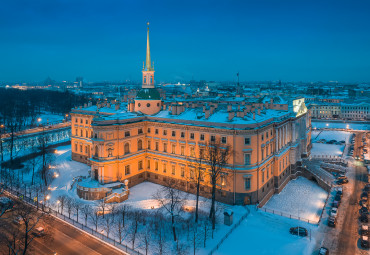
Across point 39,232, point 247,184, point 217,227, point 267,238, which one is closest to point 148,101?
point 247,184

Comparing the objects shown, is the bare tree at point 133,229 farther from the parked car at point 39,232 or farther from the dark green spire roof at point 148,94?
the dark green spire roof at point 148,94

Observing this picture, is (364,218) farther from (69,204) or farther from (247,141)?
(69,204)

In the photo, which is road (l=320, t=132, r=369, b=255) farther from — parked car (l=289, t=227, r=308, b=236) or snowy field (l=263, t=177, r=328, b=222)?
parked car (l=289, t=227, r=308, b=236)

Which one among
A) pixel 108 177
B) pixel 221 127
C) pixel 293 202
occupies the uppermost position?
pixel 221 127

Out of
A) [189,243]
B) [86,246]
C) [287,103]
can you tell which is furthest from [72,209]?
[287,103]

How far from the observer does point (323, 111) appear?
457 ft

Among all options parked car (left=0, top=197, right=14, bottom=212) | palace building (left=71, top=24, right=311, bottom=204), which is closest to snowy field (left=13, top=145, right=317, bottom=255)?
palace building (left=71, top=24, right=311, bottom=204)

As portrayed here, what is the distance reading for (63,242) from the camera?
101 feet

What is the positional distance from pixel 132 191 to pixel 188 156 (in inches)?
419

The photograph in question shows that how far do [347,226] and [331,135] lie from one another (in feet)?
214

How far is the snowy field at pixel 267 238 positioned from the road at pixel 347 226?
71.3 inches

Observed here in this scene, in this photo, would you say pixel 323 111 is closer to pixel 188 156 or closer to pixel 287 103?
pixel 287 103

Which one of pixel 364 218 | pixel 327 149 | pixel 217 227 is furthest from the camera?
pixel 327 149

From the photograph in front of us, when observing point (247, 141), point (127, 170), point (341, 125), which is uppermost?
point (247, 141)
